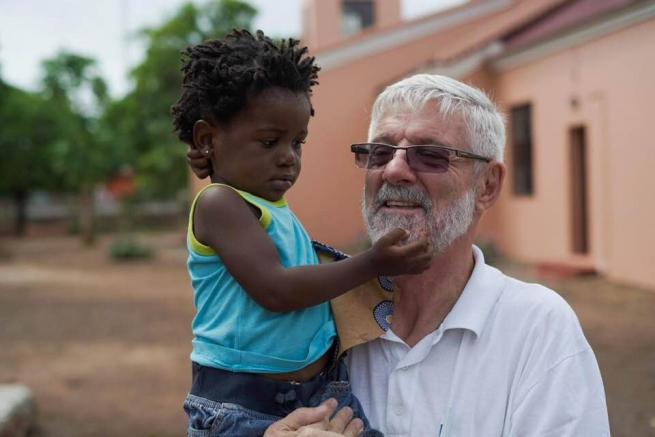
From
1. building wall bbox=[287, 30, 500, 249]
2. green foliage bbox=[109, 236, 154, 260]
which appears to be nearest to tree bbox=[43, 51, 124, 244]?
green foliage bbox=[109, 236, 154, 260]

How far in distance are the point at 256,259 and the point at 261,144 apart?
35 cm

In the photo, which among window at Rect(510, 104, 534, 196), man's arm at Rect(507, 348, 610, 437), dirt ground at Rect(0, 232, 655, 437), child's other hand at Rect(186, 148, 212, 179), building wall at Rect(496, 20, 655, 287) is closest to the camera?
man's arm at Rect(507, 348, 610, 437)

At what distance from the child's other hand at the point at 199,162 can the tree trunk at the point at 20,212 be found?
32.5 m

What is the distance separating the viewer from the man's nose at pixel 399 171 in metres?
2.29

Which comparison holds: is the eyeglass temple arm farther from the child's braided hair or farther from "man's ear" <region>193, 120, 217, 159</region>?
"man's ear" <region>193, 120, 217, 159</region>

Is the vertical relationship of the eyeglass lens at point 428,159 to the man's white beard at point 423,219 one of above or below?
above

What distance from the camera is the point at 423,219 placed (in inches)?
90.1

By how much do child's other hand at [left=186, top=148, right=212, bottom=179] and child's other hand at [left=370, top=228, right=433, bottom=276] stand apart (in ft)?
1.92

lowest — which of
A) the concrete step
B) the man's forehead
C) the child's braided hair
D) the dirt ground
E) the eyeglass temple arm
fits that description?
the dirt ground

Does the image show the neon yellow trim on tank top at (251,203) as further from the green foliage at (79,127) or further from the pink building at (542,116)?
the green foliage at (79,127)

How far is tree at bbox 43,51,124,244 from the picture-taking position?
24766 millimetres

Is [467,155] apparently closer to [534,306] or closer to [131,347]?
[534,306]

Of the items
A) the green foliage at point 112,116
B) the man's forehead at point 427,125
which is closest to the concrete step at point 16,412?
the man's forehead at point 427,125

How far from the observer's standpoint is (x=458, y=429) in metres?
2.05
